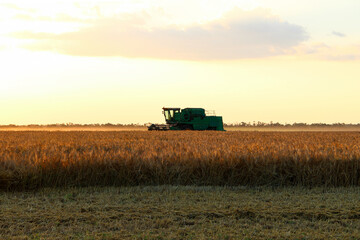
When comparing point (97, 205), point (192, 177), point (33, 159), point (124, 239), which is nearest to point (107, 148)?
point (33, 159)

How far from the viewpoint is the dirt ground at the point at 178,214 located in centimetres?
543

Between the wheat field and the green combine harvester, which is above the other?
the green combine harvester

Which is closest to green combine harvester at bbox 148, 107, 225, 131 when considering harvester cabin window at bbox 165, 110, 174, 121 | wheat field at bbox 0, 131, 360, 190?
harvester cabin window at bbox 165, 110, 174, 121

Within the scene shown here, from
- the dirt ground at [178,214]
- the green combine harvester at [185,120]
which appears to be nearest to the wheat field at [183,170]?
the dirt ground at [178,214]

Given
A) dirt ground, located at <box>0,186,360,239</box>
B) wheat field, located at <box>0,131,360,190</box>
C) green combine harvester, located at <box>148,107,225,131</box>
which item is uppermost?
green combine harvester, located at <box>148,107,225,131</box>

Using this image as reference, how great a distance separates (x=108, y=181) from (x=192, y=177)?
2.01 metres

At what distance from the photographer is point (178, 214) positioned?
6.23 metres

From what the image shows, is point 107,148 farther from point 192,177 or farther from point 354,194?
point 354,194

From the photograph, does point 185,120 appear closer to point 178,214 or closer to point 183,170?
point 183,170

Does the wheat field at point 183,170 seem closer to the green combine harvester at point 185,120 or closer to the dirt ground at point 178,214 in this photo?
the dirt ground at point 178,214

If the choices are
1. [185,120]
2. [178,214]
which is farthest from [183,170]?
[185,120]

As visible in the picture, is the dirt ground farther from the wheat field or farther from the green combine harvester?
the green combine harvester

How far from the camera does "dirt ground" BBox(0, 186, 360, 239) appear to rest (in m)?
5.43

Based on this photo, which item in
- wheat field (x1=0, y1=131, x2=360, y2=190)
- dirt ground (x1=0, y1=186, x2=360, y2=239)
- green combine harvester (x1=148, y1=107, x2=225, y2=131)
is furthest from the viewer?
green combine harvester (x1=148, y1=107, x2=225, y2=131)
